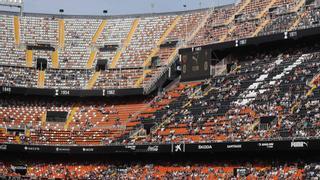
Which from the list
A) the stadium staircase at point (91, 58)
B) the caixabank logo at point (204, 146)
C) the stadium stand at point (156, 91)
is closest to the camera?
the stadium stand at point (156, 91)

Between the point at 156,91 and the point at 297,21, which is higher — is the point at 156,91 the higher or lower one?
the lower one

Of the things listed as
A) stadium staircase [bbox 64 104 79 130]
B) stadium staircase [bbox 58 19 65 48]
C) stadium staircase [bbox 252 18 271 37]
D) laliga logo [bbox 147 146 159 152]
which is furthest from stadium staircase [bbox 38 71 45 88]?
stadium staircase [bbox 252 18 271 37]

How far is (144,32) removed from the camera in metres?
92.6

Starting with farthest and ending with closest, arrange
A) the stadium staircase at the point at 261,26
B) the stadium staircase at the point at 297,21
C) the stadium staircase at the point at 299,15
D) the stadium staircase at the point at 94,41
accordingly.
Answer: the stadium staircase at the point at 94,41
the stadium staircase at the point at 261,26
the stadium staircase at the point at 299,15
the stadium staircase at the point at 297,21

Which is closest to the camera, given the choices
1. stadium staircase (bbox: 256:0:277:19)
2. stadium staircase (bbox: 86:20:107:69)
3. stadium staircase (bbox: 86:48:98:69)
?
stadium staircase (bbox: 256:0:277:19)

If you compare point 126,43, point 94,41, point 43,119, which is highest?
point 94,41

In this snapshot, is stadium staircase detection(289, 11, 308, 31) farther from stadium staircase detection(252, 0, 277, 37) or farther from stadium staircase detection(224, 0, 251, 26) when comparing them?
stadium staircase detection(224, 0, 251, 26)

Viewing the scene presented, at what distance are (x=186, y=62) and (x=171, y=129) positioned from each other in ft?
32.5

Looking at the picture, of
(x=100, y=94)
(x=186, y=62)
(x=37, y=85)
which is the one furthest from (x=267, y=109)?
(x=37, y=85)

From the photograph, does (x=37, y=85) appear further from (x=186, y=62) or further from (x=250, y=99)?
(x=250, y=99)

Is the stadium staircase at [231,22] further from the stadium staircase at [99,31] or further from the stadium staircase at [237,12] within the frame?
the stadium staircase at [99,31]

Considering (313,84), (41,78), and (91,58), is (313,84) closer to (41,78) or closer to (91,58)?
(91,58)

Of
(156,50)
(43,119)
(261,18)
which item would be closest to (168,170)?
(261,18)

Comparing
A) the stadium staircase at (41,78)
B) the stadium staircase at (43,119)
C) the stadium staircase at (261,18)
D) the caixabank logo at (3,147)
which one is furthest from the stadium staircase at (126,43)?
the stadium staircase at (261,18)
